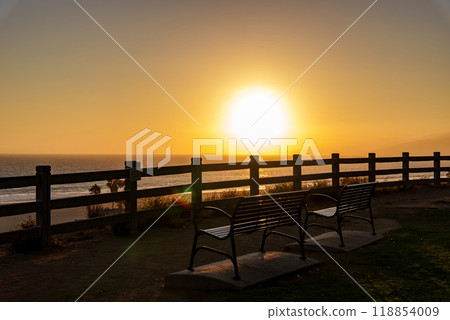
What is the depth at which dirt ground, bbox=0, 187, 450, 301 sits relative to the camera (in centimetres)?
553

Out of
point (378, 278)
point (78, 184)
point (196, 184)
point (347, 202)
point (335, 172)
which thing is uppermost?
point (335, 172)

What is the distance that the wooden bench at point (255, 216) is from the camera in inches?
222

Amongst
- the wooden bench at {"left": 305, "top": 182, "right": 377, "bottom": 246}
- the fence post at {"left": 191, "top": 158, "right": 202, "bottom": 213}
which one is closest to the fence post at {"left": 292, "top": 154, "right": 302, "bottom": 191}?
the fence post at {"left": 191, "top": 158, "right": 202, "bottom": 213}

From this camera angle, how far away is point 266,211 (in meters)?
6.20

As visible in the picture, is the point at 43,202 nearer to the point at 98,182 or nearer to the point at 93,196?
the point at 93,196

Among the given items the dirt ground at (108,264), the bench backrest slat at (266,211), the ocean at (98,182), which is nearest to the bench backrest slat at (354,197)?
the dirt ground at (108,264)

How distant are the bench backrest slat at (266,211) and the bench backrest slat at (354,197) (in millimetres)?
1550

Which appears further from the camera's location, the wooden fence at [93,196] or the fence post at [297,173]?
the fence post at [297,173]

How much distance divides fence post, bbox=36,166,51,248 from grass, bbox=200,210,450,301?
4474mm

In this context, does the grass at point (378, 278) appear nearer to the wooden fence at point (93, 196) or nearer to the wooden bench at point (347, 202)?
the wooden bench at point (347, 202)

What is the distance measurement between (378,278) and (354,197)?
283cm

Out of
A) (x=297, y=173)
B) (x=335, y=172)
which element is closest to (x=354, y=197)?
(x=297, y=173)

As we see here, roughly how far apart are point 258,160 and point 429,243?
6.52 metres
